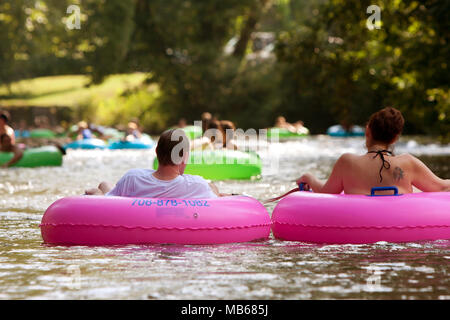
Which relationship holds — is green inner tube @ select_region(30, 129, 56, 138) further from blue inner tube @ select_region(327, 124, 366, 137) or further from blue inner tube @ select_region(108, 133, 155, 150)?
blue inner tube @ select_region(108, 133, 155, 150)

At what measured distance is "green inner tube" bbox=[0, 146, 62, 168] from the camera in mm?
15352

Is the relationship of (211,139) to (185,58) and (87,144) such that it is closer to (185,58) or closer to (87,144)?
(87,144)

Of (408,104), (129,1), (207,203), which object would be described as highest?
(129,1)

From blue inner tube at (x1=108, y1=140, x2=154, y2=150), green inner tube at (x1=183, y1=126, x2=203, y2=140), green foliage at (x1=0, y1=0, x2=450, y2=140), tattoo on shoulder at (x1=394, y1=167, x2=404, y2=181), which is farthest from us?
green foliage at (x1=0, y1=0, x2=450, y2=140)

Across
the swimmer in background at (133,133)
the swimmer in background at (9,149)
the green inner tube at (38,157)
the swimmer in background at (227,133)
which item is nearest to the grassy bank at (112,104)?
the swimmer in background at (133,133)

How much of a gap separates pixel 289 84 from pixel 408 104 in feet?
54.8

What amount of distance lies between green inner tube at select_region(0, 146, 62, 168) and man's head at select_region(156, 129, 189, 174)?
888 centimetres

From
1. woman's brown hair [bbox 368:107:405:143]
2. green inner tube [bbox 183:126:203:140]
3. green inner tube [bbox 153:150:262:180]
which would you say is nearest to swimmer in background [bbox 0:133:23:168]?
green inner tube [bbox 153:150:262:180]

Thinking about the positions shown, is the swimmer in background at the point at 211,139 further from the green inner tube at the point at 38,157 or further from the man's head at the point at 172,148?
the man's head at the point at 172,148

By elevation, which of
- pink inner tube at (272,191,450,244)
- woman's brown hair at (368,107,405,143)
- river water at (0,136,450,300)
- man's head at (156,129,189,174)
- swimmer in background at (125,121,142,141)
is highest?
swimmer in background at (125,121,142,141)

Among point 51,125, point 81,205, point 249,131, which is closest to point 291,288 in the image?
point 81,205

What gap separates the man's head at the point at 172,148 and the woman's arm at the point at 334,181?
117cm
